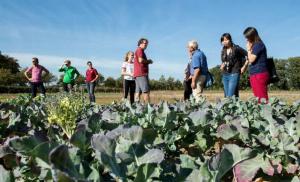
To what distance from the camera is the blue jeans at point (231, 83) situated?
26.8ft

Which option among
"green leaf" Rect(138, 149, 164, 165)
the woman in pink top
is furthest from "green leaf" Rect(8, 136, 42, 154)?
the woman in pink top

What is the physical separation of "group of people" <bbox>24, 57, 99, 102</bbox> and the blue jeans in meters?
7.17

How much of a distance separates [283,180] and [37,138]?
0.88 m

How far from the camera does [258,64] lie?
285 inches

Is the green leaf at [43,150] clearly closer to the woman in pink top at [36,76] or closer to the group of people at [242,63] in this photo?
the group of people at [242,63]

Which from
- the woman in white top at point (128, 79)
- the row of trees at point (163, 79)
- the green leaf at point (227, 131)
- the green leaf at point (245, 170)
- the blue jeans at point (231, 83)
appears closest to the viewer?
the green leaf at point (245, 170)

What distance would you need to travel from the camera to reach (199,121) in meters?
2.34

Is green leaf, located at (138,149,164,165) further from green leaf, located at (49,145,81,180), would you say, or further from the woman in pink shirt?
the woman in pink shirt

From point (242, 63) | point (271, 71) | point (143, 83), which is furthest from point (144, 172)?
point (143, 83)

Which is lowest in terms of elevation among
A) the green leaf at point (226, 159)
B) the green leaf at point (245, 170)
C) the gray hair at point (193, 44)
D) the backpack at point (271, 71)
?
the green leaf at point (245, 170)

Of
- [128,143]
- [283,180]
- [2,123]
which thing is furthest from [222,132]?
[2,123]

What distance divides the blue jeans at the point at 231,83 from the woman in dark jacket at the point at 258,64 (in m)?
0.86

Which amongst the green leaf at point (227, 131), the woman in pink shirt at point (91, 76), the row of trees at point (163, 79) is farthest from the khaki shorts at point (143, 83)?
the row of trees at point (163, 79)

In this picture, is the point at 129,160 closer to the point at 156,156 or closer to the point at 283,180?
the point at 156,156
